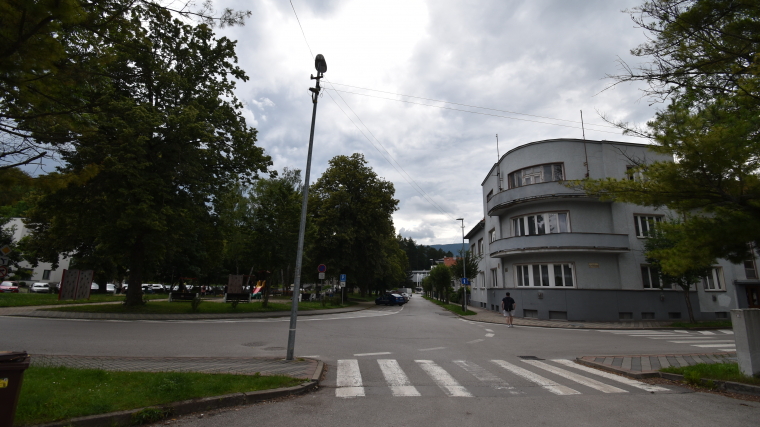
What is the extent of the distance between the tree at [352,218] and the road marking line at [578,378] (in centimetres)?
2821

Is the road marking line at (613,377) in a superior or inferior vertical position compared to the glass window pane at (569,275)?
inferior

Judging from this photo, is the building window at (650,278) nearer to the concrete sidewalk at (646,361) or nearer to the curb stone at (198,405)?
the concrete sidewalk at (646,361)

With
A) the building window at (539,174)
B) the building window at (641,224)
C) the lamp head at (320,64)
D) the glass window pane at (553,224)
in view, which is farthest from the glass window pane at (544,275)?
the lamp head at (320,64)

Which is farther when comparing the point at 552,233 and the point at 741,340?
the point at 552,233

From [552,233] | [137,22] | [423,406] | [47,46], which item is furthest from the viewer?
[552,233]

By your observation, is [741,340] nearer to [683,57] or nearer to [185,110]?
[683,57]

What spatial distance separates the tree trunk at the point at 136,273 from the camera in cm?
1919

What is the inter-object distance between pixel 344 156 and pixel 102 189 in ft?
87.9

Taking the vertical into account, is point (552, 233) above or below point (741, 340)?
above

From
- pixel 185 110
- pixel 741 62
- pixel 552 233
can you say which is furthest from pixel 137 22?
pixel 552 233

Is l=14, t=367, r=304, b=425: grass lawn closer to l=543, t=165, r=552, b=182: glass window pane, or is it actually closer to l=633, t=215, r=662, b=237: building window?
l=543, t=165, r=552, b=182: glass window pane

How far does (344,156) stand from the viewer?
41750 millimetres

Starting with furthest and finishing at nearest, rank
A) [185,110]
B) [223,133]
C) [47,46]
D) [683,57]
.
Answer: [223,133], [185,110], [683,57], [47,46]

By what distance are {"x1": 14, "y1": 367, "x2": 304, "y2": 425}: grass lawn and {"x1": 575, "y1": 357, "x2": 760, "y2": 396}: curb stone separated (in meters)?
6.88
